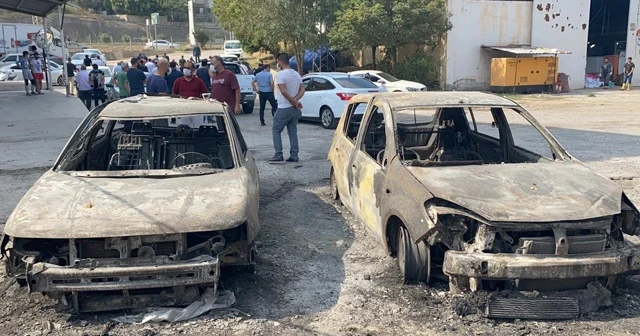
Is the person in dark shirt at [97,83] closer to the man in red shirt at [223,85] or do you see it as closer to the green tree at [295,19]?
the man in red shirt at [223,85]

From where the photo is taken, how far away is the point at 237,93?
10016mm

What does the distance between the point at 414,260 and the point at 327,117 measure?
33.7 ft

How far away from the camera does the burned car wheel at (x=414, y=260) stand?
15.4ft

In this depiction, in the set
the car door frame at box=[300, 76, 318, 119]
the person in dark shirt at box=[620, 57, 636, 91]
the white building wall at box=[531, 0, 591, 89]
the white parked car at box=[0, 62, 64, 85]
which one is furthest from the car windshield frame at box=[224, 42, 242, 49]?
the car door frame at box=[300, 76, 318, 119]

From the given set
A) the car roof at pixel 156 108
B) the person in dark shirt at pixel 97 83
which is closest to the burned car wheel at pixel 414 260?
the car roof at pixel 156 108

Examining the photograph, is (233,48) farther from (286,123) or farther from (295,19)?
(286,123)

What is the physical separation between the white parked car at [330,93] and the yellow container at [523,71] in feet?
42.7

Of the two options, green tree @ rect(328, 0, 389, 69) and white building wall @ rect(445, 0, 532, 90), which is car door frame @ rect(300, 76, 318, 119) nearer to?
green tree @ rect(328, 0, 389, 69)

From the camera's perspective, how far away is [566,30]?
29.2 meters

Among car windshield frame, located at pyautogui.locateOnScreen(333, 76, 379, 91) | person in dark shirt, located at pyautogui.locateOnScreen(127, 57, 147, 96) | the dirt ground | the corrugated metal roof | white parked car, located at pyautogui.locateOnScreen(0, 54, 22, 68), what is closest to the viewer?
the dirt ground


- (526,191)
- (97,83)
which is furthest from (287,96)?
(97,83)

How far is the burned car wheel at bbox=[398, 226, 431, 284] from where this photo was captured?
15.4 ft

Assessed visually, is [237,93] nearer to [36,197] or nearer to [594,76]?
[36,197]

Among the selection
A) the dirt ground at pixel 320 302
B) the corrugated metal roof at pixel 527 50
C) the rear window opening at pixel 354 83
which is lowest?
the dirt ground at pixel 320 302
